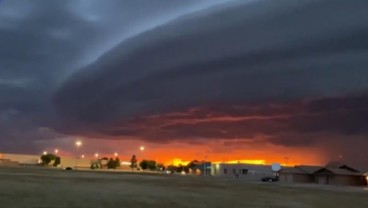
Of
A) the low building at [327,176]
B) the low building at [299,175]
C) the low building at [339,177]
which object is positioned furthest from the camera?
the low building at [299,175]

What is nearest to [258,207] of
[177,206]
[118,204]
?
[177,206]

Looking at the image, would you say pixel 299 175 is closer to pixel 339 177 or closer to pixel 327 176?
pixel 327 176

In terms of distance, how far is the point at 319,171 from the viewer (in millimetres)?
Answer: 147875

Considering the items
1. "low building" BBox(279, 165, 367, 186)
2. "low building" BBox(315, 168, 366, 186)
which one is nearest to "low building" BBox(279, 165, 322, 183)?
"low building" BBox(279, 165, 367, 186)

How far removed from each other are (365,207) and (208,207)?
14.5 m

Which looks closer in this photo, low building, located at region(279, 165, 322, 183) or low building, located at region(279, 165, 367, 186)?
low building, located at region(279, 165, 367, 186)

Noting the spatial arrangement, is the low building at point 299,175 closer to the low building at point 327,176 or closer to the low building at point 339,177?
the low building at point 327,176

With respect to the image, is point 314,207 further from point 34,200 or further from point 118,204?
point 34,200

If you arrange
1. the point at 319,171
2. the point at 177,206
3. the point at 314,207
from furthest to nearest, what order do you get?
the point at 319,171, the point at 314,207, the point at 177,206

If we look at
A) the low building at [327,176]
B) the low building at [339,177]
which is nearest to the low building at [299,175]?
the low building at [327,176]

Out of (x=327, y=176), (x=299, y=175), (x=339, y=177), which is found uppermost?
(x=299, y=175)

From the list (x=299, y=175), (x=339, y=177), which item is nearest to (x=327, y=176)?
(x=339, y=177)

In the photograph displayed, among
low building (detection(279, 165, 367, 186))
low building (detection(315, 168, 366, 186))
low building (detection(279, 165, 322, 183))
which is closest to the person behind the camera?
low building (detection(315, 168, 366, 186))

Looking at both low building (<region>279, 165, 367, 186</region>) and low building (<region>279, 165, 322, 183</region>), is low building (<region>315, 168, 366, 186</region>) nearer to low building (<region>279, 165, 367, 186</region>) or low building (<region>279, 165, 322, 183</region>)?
low building (<region>279, 165, 367, 186</region>)
